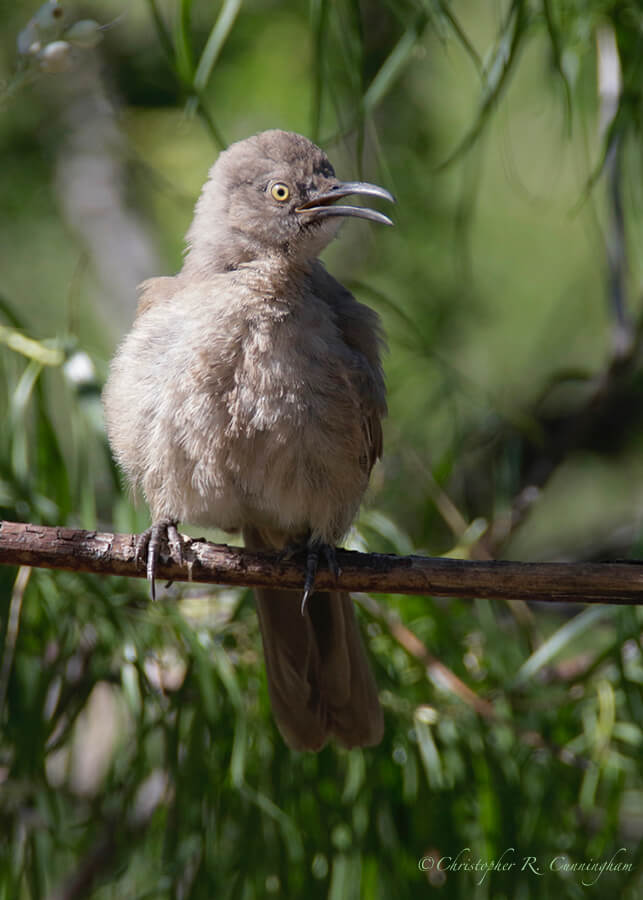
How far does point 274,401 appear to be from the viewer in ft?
10.3

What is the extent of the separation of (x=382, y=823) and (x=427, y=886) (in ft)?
0.84

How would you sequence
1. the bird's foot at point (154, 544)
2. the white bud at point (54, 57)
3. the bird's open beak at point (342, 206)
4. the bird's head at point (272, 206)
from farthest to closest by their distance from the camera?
1. the bird's head at point (272, 206)
2. the bird's open beak at point (342, 206)
3. the bird's foot at point (154, 544)
4. the white bud at point (54, 57)

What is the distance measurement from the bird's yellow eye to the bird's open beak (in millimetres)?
56

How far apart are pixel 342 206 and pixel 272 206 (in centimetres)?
24

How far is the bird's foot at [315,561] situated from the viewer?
9.91 feet

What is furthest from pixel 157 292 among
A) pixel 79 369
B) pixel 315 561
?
pixel 315 561

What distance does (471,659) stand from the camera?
402cm

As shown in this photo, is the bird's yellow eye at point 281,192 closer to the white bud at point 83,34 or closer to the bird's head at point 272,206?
the bird's head at point 272,206

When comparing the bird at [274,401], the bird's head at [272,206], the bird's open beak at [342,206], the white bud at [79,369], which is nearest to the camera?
the bird at [274,401]

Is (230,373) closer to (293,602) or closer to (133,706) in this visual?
(293,602)

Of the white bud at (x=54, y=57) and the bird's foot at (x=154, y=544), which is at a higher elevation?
the white bud at (x=54, y=57)

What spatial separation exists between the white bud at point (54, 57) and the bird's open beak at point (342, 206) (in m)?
0.98

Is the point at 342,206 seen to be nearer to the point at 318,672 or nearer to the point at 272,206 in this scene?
the point at 272,206

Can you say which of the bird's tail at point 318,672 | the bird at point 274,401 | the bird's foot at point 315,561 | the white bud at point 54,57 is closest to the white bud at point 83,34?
the white bud at point 54,57
